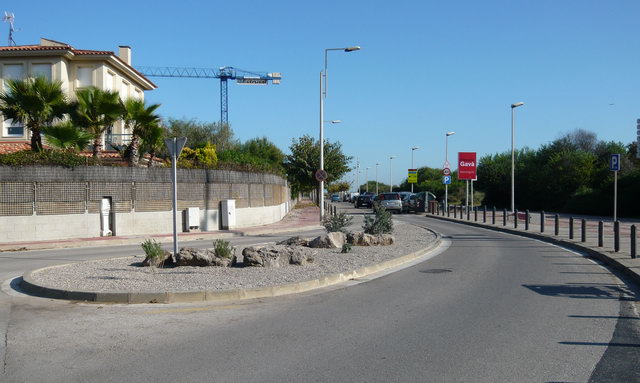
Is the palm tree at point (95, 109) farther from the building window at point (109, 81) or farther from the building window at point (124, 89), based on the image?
the building window at point (124, 89)

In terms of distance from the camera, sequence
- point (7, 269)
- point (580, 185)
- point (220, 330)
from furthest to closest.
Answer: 1. point (580, 185)
2. point (7, 269)
3. point (220, 330)

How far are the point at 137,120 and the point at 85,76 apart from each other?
Result: 11.8 m

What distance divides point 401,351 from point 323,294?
376 centimetres

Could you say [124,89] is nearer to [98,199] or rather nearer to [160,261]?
[98,199]

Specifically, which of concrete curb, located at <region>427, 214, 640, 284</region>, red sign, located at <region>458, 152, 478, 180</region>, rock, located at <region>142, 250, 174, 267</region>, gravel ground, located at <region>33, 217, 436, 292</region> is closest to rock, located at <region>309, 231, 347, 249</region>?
gravel ground, located at <region>33, 217, 436, 292</region>

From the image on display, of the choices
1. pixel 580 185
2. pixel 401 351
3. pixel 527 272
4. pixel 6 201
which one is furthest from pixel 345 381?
pixel 580 185

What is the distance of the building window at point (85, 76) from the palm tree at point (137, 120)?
1036 centimetres

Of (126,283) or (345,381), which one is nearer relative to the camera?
(345,381)

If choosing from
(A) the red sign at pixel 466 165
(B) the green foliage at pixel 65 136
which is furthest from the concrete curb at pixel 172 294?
(A) the red sign at pixel 466 165

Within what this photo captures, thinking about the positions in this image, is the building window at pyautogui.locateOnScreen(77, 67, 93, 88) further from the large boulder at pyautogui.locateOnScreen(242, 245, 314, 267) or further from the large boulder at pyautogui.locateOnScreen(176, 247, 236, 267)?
the large boulder at pyautogui.locateOnScreen(242, 245, 314, 267)

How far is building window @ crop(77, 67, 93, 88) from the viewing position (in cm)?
3316

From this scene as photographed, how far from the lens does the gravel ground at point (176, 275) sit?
10141 millimetres

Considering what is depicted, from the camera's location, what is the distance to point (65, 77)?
32562 millimetres

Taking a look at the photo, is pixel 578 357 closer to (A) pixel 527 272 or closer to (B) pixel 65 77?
(A) pixel 527 272
